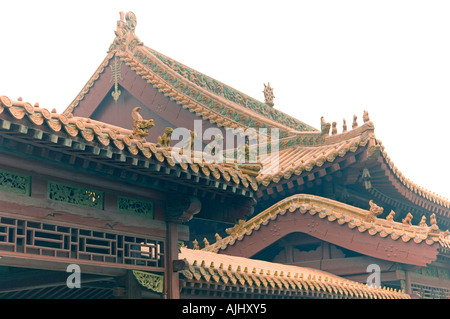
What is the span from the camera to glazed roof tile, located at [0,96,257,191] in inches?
318

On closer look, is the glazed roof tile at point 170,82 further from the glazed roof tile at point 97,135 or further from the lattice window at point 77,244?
the lattice window at point 77,244

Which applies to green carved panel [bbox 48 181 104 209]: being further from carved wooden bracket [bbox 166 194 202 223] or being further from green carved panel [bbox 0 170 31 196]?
carved wooden bracket [bbox 166 194 202 223]

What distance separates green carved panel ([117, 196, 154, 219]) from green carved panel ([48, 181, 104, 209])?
36 centimetres

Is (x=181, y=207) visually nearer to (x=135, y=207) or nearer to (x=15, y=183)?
(x=135, y=207)

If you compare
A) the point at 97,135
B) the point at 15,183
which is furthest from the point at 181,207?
the point at 15,183

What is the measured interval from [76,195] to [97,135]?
1.19 m

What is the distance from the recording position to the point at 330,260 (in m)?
16.1

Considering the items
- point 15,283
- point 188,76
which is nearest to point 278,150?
point 188,76

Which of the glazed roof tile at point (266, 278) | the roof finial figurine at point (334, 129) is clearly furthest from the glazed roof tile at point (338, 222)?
the roof finial figurine at point (334, 129)

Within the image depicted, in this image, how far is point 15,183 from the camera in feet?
29.6
